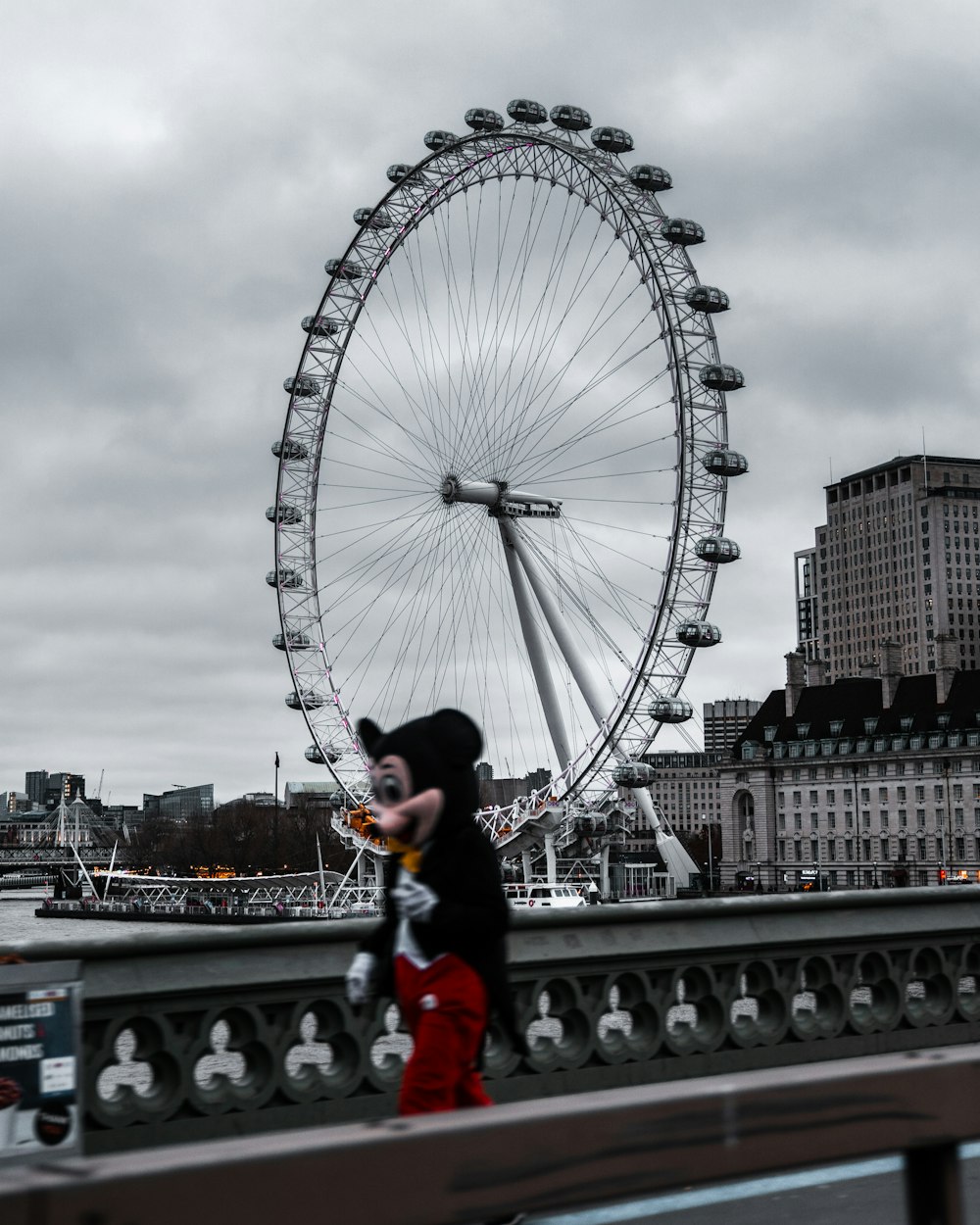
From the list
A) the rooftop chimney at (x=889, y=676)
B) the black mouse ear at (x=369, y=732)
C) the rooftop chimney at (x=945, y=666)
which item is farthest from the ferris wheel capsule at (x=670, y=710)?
the rooftop chimney at (x=889, y=676)

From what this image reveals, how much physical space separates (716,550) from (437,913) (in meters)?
38.6

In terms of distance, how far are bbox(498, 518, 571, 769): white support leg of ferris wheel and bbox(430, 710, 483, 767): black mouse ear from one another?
132ft

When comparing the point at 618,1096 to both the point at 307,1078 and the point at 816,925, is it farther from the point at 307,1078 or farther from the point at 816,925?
the point at 816,925

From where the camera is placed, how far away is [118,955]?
676cm

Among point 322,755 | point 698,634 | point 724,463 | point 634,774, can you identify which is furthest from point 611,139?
point 322,755

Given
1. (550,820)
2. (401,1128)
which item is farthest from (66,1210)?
(550,820)

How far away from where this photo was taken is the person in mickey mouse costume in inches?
204

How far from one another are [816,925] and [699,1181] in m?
7.40

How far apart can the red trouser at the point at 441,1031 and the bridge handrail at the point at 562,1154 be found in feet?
9.78

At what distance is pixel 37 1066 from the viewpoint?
5.18 metres

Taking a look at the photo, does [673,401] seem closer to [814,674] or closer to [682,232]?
[682,232]

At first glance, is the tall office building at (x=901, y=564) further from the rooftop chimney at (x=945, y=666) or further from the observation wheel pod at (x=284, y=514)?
the observation wheel pod at (x=284, y=514)

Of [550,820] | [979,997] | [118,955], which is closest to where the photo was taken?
[118,955]

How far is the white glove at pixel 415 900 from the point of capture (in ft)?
17.4
